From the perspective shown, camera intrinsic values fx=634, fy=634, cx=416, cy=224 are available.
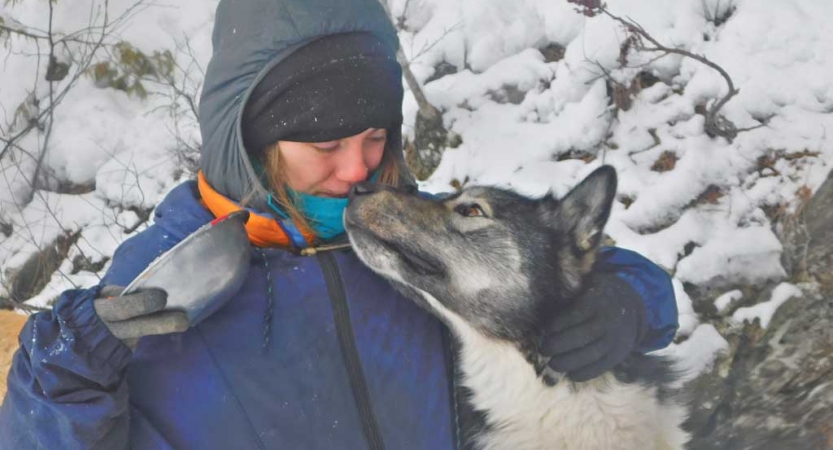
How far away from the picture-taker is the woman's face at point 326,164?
195 cm

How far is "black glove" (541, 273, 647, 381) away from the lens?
191 centimetres

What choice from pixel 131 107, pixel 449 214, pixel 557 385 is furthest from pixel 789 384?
pixel 131 107

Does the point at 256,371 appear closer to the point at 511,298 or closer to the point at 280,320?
the point at 280,320

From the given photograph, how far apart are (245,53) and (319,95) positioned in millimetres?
239

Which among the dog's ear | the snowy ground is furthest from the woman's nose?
the snowy ground

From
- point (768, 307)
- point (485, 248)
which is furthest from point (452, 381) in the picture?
point (768, 307)

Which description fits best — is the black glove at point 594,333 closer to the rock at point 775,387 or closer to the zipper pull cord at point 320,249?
the zipper pull cord at point 320,249

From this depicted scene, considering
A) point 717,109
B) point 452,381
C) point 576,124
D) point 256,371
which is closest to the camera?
point 256,371

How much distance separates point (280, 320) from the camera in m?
1.77

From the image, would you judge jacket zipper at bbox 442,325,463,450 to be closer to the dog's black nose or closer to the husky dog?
the husky dog

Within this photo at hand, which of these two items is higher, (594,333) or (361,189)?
(361,189)

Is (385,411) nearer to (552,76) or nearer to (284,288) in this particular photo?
(284,288)

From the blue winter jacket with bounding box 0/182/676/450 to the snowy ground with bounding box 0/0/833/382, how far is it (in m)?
2.13

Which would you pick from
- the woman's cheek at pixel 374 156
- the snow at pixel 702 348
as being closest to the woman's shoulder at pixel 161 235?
the woman's cheek at pixel 374 156
